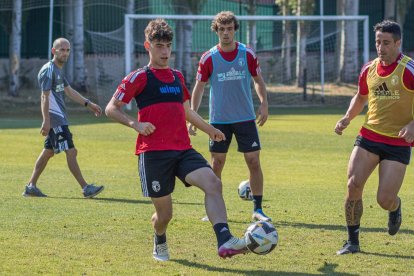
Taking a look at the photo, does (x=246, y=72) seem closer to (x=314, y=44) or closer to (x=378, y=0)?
(x=314, y=44)

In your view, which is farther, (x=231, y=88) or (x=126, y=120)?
(x=231, y=88)

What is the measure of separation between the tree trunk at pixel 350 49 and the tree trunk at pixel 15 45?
1332 cm

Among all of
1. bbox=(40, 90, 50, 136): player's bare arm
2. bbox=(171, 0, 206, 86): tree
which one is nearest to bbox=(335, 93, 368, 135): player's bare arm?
bbox=(40, 90, 50, 136): player's bare arm

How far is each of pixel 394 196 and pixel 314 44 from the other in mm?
32103

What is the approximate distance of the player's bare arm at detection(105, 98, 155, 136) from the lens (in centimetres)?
777

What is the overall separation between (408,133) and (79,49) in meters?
30.5

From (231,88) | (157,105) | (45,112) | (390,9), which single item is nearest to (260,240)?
(157,105)

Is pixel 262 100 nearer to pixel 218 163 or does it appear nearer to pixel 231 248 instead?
pixel 218 163

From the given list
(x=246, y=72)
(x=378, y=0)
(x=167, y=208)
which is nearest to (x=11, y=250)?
(x=167, y=208)

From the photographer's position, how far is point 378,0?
46094mm

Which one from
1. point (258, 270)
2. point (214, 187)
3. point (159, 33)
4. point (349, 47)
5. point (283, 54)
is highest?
point (159, 33)

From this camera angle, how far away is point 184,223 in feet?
33.8

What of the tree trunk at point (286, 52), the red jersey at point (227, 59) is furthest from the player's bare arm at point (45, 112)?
the tree trunk at point (286, 52)

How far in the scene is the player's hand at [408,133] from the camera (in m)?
8.27
